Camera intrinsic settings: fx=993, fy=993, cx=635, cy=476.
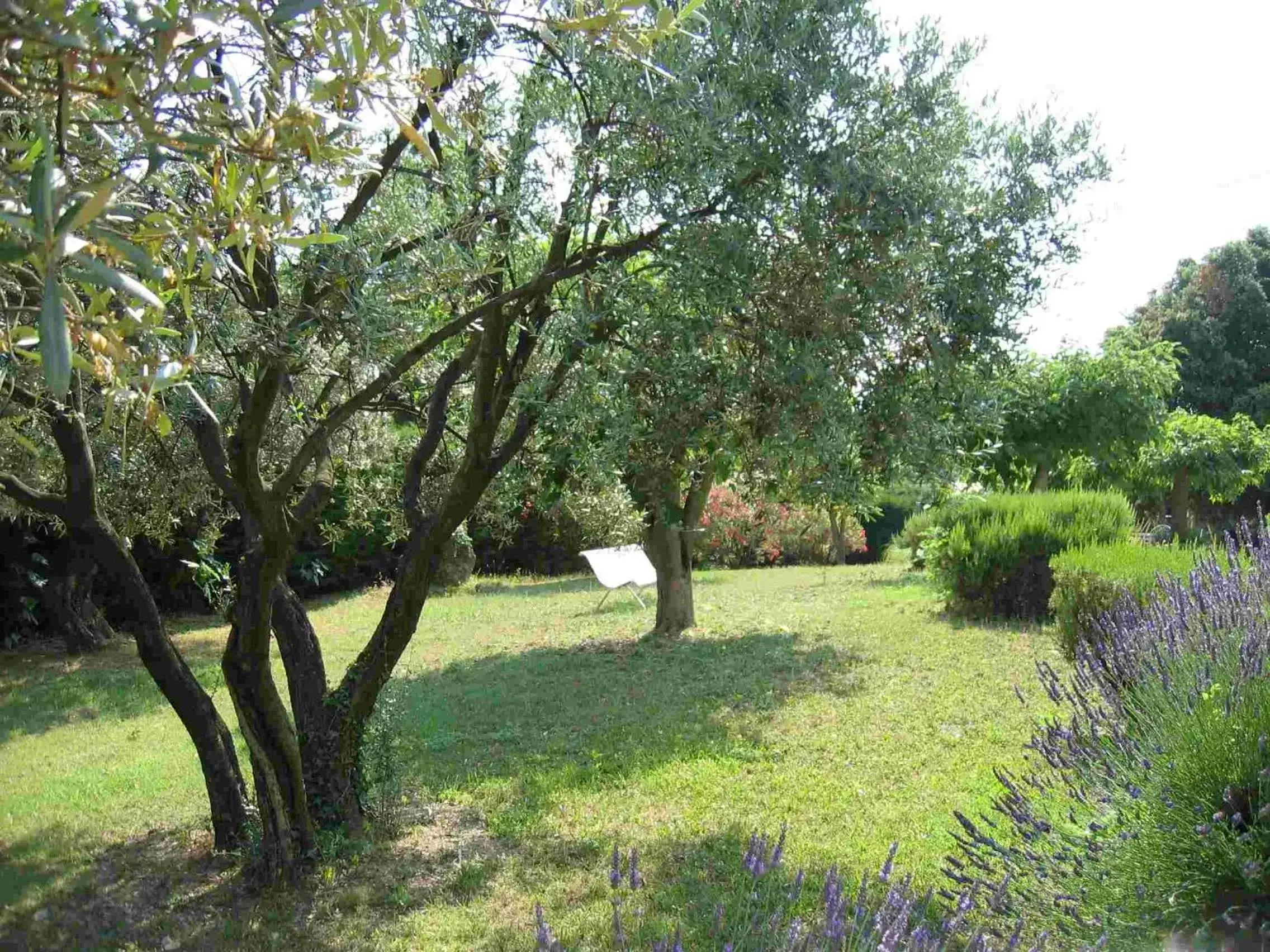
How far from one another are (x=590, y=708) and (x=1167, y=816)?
5.55 m

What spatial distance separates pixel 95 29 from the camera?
1410 millimetres

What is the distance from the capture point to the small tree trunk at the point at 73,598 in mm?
12344

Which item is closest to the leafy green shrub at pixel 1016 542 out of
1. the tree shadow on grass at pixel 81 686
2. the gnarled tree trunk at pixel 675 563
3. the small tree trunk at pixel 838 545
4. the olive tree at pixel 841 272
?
the gnarled tree trunk at pixel 675 563

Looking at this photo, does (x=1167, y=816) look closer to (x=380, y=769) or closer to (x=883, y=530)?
(x=380, y=769)

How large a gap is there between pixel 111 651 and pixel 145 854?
8.21 m

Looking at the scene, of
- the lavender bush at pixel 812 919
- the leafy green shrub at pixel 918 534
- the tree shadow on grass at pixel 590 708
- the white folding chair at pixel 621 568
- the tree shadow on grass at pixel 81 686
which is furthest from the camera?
the leafy green shrub at pixel 918 534

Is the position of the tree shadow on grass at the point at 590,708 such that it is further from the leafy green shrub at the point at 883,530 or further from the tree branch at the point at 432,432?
the leafy green shrub at the point at 883,530

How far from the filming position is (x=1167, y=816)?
3.04 metres

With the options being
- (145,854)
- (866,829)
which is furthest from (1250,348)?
(145,854)

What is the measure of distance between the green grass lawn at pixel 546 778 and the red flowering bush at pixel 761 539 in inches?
336

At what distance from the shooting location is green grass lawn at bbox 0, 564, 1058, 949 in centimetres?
436

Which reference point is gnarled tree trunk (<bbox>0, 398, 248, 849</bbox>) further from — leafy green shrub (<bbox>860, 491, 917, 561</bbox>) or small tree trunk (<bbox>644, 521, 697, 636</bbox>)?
leafy green shrub (<bbox>860, 491, 917, 561</bbox>)

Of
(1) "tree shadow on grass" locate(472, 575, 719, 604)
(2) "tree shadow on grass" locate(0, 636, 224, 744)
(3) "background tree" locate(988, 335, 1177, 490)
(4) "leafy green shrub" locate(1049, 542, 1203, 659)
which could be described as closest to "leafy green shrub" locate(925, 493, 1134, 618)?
(4) "leafy green shrub" locate(1049, 542, 1203, 659)

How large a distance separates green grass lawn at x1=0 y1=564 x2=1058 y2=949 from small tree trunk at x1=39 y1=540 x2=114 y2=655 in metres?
0.67
